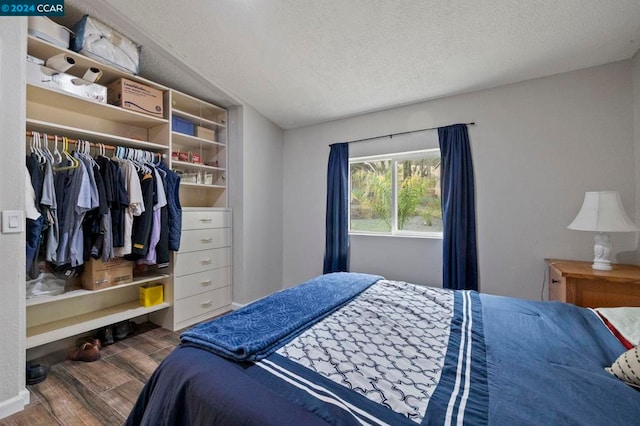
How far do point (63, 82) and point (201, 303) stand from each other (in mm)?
2138

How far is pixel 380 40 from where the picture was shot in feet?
6.53

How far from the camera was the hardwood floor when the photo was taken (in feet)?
4.92

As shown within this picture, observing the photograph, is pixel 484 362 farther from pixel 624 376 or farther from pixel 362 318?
pixel 362 318

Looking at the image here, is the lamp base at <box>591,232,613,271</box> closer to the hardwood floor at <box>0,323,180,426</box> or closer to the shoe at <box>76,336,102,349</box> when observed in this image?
the hardwood floor at <box>0,323,180,426</box>

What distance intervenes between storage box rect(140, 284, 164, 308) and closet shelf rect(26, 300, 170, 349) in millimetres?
40

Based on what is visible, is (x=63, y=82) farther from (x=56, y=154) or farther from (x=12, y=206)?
(x=12, y=206)

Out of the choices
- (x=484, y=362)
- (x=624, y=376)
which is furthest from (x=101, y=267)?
(x=624, y=376)

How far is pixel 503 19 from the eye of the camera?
173 centimetres

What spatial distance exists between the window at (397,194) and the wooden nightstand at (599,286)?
1043mm

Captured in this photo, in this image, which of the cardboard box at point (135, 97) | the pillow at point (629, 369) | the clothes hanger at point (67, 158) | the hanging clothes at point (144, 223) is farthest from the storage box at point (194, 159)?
the pillow at point (629, 369)

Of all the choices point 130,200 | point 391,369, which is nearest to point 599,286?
point 391,369

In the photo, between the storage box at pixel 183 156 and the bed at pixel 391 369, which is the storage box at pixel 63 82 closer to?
the storage box at pixel 183 156

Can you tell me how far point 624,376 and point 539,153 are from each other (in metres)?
2.01

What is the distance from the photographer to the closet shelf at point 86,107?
1.90 metres
